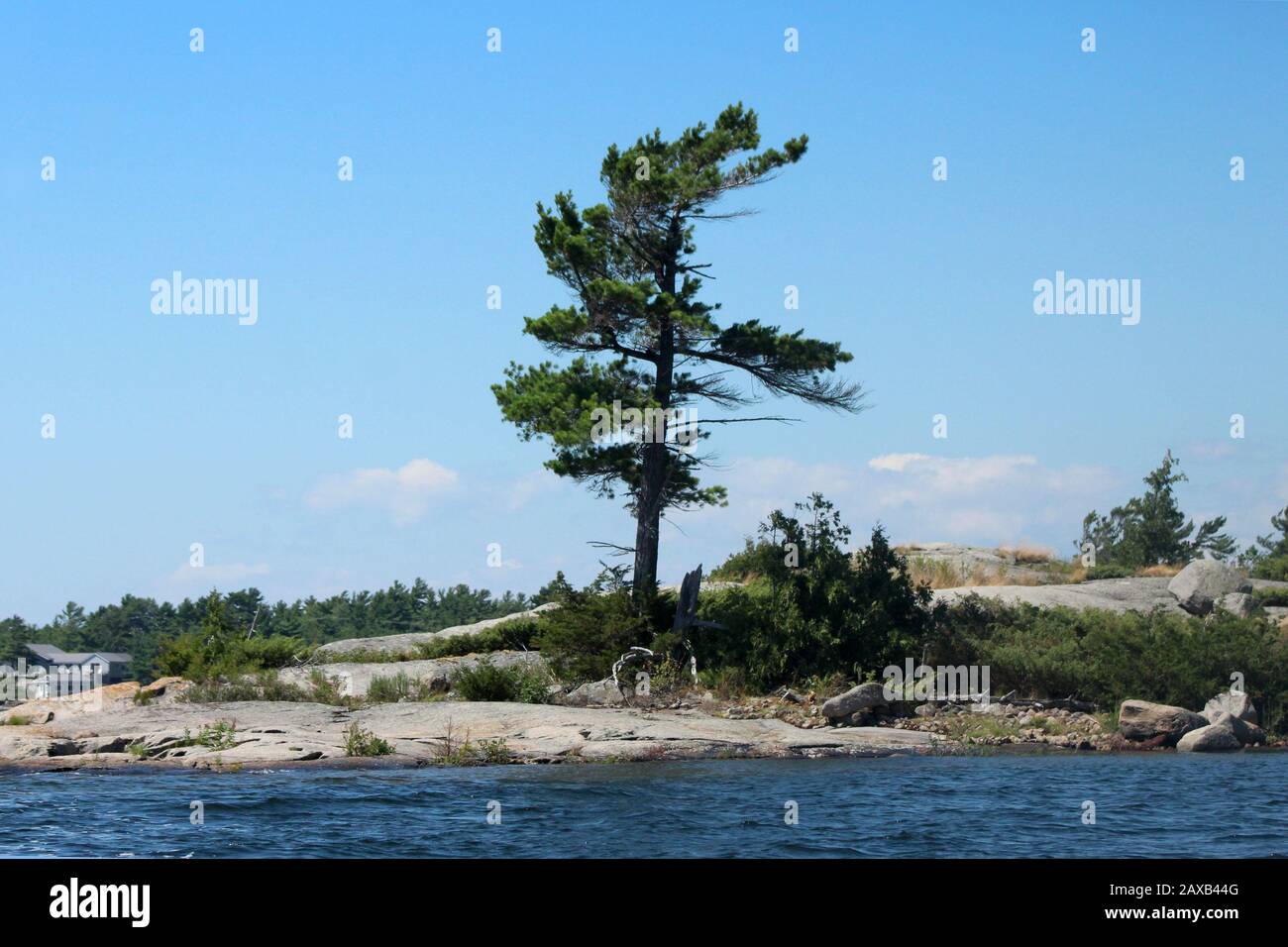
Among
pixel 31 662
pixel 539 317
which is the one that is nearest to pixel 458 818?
pixel 539 317

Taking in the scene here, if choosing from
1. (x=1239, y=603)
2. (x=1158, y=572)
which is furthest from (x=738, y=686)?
(x=1158, y=572)

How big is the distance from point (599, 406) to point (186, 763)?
13.8 m

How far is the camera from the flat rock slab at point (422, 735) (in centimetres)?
2303

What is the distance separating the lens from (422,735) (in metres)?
24.7

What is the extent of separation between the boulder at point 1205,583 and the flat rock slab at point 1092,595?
358 millimetres

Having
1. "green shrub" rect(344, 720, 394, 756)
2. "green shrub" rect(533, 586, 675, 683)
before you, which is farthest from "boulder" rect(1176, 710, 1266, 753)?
"green shrub" rect(344, 720, 394, 756)

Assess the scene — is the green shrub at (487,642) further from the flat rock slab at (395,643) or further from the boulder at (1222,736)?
the boulder at (1222,736)

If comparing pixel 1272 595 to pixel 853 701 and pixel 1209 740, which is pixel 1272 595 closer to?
pixel 1209 740

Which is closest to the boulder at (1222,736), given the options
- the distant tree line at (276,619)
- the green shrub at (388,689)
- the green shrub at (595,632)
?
the green shrub at (595,632)

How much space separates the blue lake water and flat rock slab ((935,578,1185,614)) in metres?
13.8

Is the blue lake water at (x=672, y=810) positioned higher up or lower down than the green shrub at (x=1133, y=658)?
lower down

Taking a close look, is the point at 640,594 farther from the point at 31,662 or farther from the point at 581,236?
the point at 31,662

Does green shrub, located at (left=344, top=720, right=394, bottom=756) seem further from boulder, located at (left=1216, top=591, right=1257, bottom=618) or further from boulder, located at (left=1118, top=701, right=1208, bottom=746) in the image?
boulder, located at (left=1216, top=591, right=1257, bottom=618)
